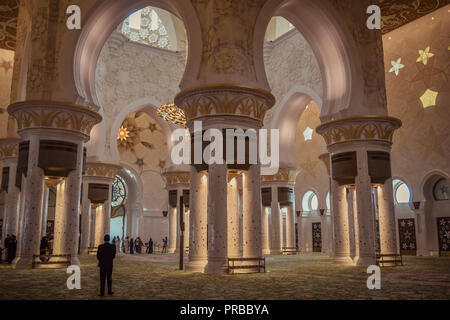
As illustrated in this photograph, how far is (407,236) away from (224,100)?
11476mm

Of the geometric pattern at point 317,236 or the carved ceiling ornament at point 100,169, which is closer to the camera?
the carved ceiling ornament at point 100,169

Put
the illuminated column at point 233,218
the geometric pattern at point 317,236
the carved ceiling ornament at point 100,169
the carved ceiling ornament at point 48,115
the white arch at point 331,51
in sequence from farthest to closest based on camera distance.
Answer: the geometric pattern at point 317,236 < the carved ceiling ornament at point 100,169 < the white arch at point 331,51 < the carved ceiling ornament at point 48,115 < the illuminated column at point 233,218

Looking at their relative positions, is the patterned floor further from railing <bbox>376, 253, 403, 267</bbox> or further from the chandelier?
the chandelier

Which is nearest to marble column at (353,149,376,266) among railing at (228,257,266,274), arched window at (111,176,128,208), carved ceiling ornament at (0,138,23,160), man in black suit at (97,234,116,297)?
railing at (228,257,266,274)

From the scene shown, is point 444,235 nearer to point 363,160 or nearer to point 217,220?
point 363,160

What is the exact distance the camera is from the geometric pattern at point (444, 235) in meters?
14.7

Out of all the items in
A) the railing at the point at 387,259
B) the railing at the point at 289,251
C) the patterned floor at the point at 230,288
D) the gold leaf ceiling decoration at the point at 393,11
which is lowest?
the railing at the point at 289,251

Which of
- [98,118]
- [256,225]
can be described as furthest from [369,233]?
[98,118]

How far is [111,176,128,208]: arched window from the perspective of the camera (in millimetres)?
24750

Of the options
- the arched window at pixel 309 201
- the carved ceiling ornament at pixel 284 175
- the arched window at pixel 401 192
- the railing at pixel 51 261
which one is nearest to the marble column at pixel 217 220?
the railing at pixel 51 261

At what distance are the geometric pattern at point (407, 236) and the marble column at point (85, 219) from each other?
42.0ft

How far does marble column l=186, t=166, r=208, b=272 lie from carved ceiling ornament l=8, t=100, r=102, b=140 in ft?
10.0

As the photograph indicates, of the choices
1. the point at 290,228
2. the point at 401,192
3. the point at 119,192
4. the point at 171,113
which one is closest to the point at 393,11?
the point at 401,192

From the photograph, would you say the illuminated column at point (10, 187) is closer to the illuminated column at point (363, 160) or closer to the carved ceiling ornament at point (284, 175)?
the illuminated column at point (363, 160)
